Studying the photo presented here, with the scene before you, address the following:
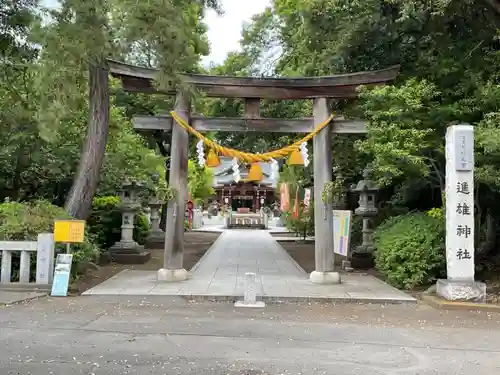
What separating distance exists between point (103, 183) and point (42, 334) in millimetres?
10213

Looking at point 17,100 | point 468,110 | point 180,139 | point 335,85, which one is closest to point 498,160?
point 468,110

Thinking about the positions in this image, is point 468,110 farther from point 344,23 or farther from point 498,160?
point 344,23

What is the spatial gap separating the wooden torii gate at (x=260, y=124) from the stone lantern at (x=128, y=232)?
433cm

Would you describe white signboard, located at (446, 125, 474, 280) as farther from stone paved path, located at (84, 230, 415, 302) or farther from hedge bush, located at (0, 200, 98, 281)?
hedge bush, located at (0, 200, 98, 281)

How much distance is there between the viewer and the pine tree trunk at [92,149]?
11766 millimetres

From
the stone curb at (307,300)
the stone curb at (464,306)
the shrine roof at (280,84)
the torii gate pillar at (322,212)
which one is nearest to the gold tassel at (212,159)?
the shrine roof at (280,84)

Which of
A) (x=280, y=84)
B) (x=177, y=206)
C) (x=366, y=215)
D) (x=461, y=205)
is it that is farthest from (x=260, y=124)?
(x=366, y=215)

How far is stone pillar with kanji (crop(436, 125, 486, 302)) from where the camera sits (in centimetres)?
923

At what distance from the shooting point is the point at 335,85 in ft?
37.0

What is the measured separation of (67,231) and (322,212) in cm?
555

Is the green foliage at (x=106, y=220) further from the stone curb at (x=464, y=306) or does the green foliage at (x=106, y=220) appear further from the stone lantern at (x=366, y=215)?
the stone curb at (x=464, y=306)

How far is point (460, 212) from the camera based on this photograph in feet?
Answer: 30.8

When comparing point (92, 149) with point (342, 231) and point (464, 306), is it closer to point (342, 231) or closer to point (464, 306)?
point (342, 231)

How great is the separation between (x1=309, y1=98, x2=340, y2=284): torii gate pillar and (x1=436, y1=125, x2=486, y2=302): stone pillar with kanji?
2.51 metres
